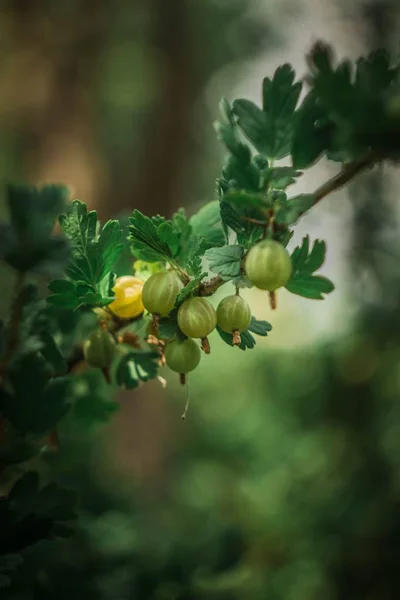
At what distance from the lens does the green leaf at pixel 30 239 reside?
396 millimetres

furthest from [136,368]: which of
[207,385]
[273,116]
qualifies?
[207,385]

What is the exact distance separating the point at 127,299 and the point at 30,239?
0.37 feet

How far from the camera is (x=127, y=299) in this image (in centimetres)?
48

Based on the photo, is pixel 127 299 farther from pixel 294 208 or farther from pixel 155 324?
pixel 294 208

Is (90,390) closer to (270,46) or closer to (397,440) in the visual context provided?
(397,440)

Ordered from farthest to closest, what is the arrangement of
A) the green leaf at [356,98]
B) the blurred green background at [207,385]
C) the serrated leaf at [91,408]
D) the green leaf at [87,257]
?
the blurred green background at [207,385] < the serrated leaf at [91,408] < the green leaf at [87,257] < the green leaf at [356,98]

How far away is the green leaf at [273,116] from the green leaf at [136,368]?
0.23m

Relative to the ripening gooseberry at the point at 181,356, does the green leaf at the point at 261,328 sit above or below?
above

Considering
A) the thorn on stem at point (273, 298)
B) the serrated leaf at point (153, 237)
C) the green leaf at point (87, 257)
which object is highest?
the green leaf at point (87, 257)

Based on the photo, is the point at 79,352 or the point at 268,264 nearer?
the point at 268,264

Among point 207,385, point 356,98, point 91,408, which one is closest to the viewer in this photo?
point 356,98

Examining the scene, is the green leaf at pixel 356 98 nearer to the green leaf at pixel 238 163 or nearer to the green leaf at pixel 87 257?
the green leaf at pixel 238 163

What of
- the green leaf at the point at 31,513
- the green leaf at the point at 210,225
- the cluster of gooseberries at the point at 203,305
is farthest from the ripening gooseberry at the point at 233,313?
the green leaf at the point at 31,513

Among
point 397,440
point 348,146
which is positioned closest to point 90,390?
point 348,146
